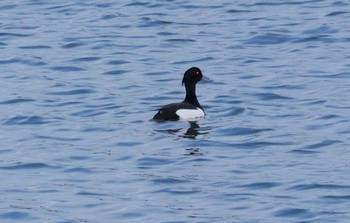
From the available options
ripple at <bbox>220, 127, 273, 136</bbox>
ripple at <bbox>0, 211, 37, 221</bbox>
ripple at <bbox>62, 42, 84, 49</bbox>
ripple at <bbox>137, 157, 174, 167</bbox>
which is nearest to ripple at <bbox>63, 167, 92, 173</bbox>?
ripple at <bbox>137, 157, 174, 167</bbox>

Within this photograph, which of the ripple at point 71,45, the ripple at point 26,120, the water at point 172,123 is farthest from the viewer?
the ripple at point 71,45

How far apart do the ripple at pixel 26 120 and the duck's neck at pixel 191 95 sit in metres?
2.24

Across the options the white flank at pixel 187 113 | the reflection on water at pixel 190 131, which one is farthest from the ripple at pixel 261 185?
the white flank at pixel 187 113

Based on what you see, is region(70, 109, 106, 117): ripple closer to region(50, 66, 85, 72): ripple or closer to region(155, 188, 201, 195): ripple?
region(50, 66, 85, 72): ripple

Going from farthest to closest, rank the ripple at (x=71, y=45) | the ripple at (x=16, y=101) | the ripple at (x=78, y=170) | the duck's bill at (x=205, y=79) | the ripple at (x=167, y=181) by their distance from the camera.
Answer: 1. the ripple at (x=71, y=45)
2. the duck's bill at (x=205, y=79)
3. the ripple at (x=16, y=101)
4. the ripple at (x=78, y=170)
5. the ripple at (x=167, y=181)

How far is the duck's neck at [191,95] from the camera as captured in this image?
804 inches

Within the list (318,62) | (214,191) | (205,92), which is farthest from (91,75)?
(214,191)

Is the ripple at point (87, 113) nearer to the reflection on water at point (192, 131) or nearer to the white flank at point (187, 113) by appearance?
the white flank at point (187, 113)

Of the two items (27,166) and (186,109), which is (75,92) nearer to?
(186,109)

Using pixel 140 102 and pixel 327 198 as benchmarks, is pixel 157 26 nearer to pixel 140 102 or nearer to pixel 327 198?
pixel 140 102

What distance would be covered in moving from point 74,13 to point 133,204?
15.5 m

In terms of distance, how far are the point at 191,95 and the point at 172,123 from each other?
1.23 m

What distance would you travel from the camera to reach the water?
14.8m

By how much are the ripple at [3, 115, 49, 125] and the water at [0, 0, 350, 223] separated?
2 cm
